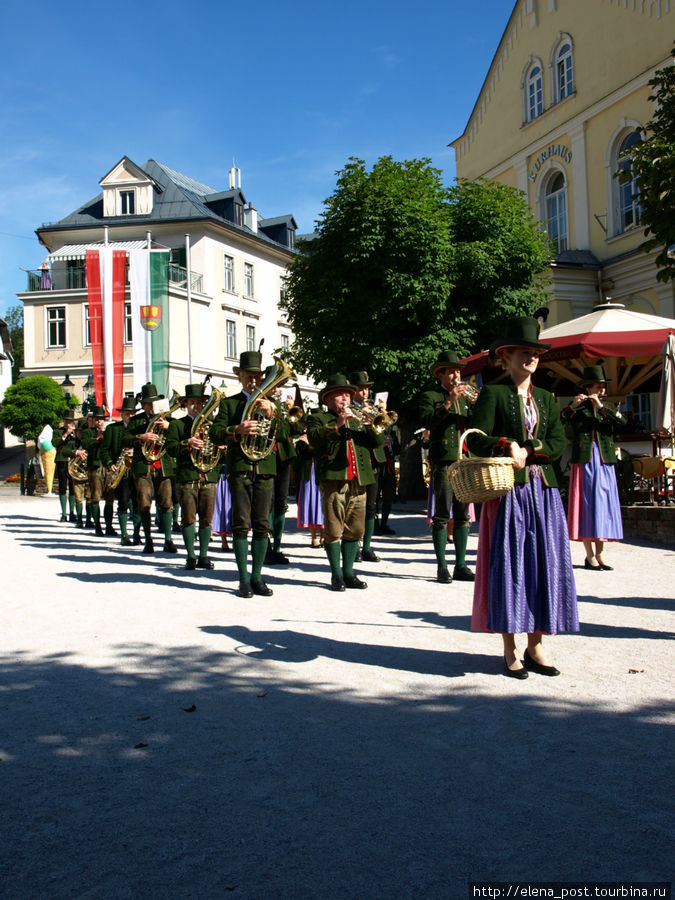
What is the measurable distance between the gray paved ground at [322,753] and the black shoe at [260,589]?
0.77m

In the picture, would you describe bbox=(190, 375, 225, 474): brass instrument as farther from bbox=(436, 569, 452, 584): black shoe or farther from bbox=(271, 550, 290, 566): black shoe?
bbox=(436, 569, 452, 584): black shoe

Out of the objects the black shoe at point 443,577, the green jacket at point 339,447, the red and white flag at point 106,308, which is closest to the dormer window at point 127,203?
the red and white flag at point 106,308

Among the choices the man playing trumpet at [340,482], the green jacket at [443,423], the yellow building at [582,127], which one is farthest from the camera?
the yellow building at [582,127]

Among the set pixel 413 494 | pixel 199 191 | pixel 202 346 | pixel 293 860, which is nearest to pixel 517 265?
pixel 413 494

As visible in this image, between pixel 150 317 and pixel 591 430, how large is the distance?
22.2 meters

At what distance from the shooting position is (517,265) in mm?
22656

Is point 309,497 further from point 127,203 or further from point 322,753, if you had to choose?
point 127,203

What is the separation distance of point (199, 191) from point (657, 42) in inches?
1370

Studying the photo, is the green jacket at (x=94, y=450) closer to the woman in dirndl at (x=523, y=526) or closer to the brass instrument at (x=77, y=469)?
the brass instrument at (x=77, y=469)

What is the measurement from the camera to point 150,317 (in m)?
29.2

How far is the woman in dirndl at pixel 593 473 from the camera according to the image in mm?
9375

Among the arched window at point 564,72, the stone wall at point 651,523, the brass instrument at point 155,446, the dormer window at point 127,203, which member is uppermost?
the dormer window at point 127,203

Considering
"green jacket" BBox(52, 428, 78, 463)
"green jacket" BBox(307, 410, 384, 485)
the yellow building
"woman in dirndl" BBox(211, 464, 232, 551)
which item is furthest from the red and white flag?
"green jacket" BBox(307, 410, 384, 485)

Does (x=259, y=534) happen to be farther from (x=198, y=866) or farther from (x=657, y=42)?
(x=657, y=42)
